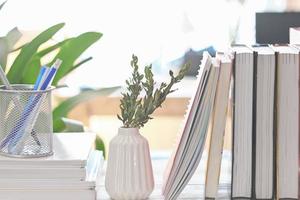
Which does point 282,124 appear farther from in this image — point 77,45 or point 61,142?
point 77,45

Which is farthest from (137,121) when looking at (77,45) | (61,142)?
(77,45)

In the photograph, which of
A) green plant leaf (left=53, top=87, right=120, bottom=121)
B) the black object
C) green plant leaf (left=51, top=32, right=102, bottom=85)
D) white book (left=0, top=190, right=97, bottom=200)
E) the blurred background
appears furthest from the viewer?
the blurred background

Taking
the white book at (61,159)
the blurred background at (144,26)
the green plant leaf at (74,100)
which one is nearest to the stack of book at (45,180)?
the white book at (61,159)

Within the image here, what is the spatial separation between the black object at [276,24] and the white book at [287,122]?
271 mm

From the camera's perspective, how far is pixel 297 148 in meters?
0.93

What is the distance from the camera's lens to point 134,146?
0.93 m

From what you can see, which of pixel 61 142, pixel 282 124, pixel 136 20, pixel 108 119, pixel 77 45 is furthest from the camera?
pixel 136 20

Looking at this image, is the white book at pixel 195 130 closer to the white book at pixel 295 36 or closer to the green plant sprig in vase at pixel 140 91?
the green plant sprig in vase at pixel 140 91

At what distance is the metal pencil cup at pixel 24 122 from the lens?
0.95 m

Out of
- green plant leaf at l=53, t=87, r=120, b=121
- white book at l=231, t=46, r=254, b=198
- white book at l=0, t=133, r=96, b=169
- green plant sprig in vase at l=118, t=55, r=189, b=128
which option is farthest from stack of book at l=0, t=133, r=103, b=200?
green plant leaf at l=53, t=87, r=120, b=121

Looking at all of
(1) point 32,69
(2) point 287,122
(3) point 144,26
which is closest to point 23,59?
(1) point 32,69

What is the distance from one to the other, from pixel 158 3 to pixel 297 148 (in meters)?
3.07

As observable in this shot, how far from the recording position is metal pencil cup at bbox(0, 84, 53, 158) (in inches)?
37.2

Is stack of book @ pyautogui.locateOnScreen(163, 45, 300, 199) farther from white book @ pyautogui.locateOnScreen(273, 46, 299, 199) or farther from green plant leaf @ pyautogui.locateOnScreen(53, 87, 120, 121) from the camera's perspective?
green plant leaf @ pyautogui.locateOnScreen(53, 87, 120, 121)
